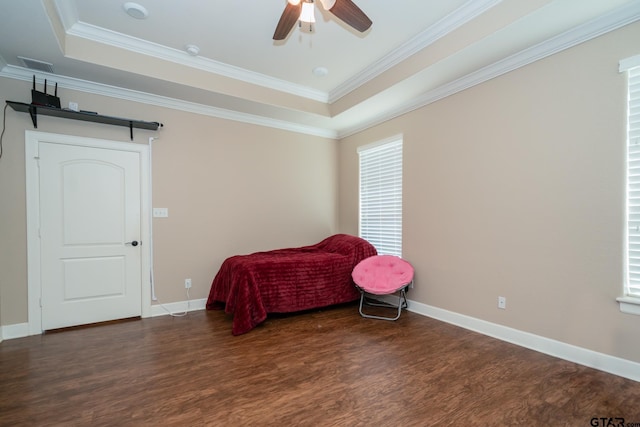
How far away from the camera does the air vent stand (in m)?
Answer: 2.74

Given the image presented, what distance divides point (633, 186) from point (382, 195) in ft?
8.47

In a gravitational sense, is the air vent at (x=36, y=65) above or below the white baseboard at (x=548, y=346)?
above

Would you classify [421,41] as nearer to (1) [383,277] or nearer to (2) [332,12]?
(2) [332,12]

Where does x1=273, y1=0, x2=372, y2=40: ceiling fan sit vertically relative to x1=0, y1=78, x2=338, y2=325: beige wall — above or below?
above

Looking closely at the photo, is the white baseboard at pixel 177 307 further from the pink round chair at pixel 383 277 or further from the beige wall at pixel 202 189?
the pink round chair at pixel 383 277

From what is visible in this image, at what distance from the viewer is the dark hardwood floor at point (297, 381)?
170 cm

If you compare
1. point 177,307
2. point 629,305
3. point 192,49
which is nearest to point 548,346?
point 629,305

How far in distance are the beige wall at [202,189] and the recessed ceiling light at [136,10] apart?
1199mm

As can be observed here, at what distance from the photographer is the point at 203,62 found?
329 cm

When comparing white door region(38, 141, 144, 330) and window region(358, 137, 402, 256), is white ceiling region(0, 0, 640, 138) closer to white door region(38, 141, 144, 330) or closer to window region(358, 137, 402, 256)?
window region(358, 137, 402, 256)

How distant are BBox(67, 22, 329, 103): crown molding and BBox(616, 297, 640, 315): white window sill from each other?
151 inches

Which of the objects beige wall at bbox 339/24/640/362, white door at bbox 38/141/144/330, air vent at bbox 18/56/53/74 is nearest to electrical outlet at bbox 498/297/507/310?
beige wall at bbox 339/24/640/362

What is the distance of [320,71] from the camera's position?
352 cm

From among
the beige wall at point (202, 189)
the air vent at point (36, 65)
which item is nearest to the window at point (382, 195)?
the beige wall at point (202, 189)
